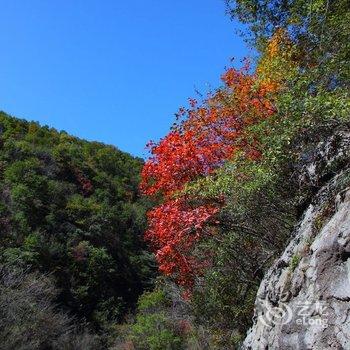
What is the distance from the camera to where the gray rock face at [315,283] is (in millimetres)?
6047

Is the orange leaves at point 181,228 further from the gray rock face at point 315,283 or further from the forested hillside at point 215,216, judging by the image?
the gray rock face at point 315,283

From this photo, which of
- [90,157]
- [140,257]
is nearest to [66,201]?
[140,257]

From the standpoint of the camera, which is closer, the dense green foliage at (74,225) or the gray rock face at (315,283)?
the gray rock face at (315,283)

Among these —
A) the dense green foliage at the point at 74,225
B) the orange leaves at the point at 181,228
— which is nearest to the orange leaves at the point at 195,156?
the orange leaves at the point at 181,228

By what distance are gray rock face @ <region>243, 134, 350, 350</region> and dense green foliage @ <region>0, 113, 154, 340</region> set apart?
1739 cm

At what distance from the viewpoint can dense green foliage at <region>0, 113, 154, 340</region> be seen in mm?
26781

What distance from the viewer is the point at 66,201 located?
33500 millimetres

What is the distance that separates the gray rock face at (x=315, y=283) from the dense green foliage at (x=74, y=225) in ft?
57.0

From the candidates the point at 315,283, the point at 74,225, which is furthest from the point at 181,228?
the point at 74,225

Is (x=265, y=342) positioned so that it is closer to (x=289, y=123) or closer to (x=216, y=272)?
(x=289, y=123)

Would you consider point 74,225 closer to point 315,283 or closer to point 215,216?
point 215,216

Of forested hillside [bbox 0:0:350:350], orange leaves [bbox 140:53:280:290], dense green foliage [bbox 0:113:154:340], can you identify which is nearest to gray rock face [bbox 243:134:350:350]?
forested hillside [bbox 0:0:350:350]

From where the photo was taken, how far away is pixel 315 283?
6652 mm

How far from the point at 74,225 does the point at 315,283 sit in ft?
86.7
